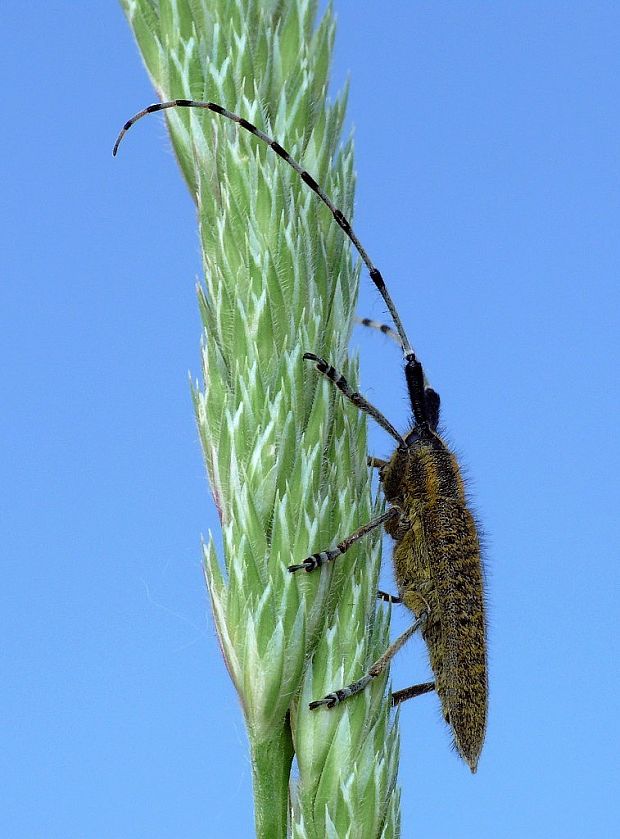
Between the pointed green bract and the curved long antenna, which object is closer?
the pointed green bract

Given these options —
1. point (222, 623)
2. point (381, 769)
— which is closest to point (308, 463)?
point (222, 623)

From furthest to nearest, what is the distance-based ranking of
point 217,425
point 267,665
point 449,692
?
point 449,692 < point 217,425 < point 267,665

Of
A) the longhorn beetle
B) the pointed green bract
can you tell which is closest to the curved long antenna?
the pointed green bract

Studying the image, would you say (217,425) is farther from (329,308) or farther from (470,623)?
(470,623)

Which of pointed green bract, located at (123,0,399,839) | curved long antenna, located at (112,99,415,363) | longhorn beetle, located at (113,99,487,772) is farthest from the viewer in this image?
longhorn beetle, located at (113,99,487,772)

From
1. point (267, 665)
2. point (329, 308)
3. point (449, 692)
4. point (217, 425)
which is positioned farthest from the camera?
point (449, 692)

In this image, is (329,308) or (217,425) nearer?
(217,425)

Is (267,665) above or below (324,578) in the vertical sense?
below

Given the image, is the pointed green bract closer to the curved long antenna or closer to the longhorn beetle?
the curved long antenna
